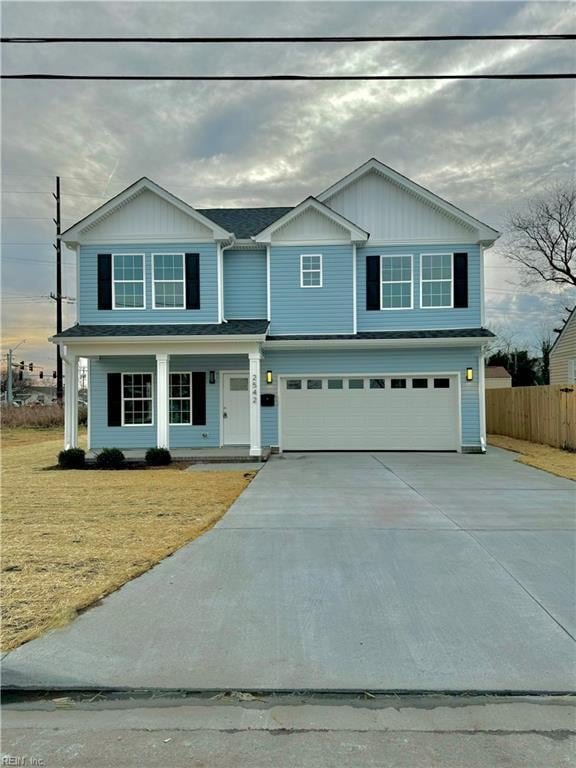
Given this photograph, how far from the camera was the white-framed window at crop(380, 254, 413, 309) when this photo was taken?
1580cm

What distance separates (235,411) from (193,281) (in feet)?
12.6

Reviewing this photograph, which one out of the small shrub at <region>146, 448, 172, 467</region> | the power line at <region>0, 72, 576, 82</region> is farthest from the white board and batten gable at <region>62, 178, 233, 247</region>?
the power line at <region>0, 72, 576, 82</region>

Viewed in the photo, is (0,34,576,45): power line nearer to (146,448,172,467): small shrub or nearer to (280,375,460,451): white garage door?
(146,448,172,467): small shrub

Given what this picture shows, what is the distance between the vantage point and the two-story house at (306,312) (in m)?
15.4

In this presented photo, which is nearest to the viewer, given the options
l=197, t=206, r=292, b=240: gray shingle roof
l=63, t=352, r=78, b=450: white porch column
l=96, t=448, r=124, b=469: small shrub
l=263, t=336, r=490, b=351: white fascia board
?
l=96, t=448, r=124, b=469: small shrub

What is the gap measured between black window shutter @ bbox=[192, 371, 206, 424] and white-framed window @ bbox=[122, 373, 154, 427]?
126 cm

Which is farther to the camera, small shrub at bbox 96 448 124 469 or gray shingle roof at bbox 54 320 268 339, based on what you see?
gray shingle roof at bbox 54 320 268 339

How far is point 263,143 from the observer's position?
15.1m

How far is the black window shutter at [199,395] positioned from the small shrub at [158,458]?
7.33ft

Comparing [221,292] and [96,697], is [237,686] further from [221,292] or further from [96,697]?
[221,292]

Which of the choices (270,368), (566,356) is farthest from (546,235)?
(270,368)

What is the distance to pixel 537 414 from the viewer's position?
1872 centimetres

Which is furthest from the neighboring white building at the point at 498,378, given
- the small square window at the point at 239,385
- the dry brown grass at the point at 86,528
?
the dry brown grass at the point at 86,528

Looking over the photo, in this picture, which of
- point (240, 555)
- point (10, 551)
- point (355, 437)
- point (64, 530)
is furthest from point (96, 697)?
point (355, 437)
